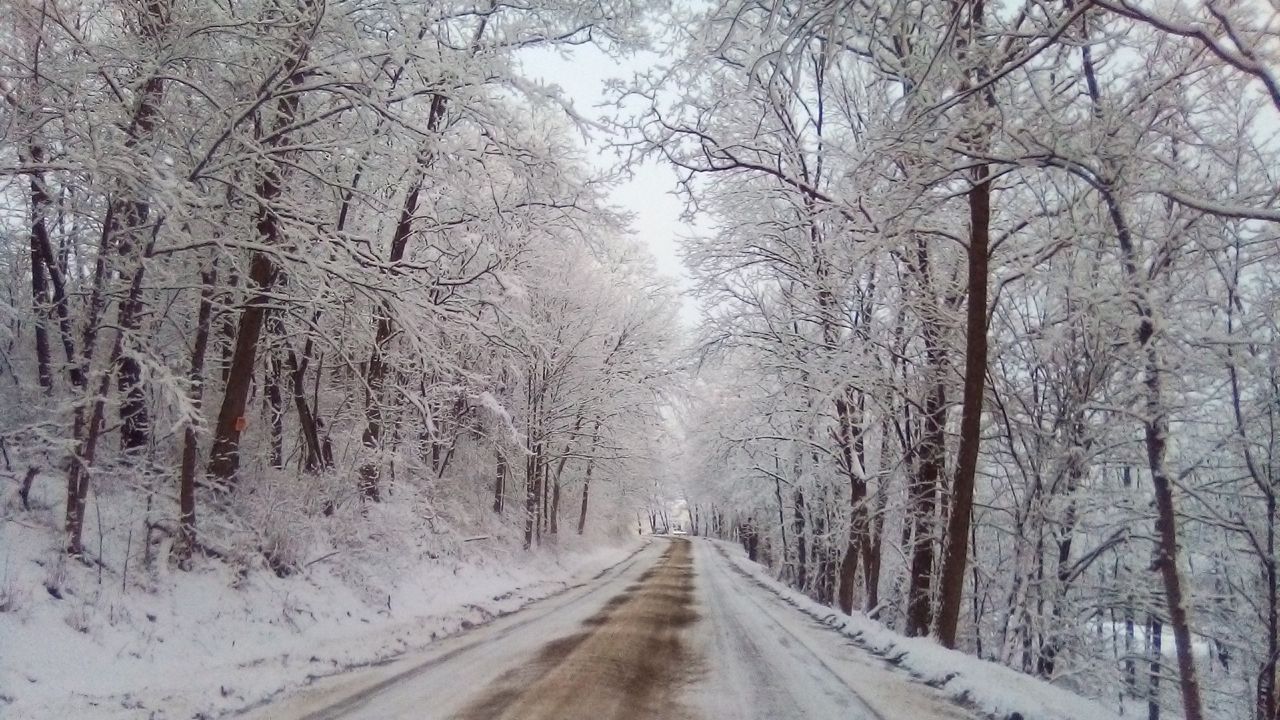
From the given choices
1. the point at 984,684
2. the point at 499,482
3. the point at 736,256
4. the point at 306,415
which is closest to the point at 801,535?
the point at 499,482

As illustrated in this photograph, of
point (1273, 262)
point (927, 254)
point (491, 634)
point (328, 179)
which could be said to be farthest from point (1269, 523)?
point (328, 179)

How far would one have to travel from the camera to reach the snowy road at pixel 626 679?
5.81m

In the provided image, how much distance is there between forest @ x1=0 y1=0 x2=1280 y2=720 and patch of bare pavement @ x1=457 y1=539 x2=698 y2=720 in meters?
3.74

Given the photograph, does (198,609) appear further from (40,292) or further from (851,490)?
(851,490)

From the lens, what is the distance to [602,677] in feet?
23.4

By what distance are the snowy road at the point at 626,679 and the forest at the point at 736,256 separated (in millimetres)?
2606

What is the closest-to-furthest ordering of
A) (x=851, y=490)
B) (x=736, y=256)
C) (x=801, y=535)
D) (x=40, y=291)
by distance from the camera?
1. (x=40, y=291)
2. (x=736, y=256)
3. (x=851, y=490)
4. (x=801, y=535)

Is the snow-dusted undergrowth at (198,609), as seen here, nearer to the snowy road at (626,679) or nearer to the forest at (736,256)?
the forest at (736,256)

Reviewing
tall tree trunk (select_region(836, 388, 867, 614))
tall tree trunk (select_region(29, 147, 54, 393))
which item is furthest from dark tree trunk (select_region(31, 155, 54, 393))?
tall tree trunk (select_region(836, 388, 867, 614))

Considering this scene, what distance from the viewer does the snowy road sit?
19.1 ft

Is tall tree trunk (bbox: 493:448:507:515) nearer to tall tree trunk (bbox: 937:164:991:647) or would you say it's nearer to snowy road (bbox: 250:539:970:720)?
snowy road (bbox: 250:539:970:720)

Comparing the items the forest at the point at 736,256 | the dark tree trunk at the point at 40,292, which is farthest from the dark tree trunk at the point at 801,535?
the dark tree trunk at the point at 40,292

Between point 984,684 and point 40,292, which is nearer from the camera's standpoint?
point 984,684

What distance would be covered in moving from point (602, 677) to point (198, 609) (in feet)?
14.9
